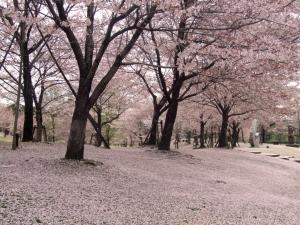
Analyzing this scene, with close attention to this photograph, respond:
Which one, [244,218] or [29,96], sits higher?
[29,96]

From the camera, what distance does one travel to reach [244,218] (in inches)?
238

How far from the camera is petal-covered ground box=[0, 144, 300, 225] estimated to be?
16.7 feet

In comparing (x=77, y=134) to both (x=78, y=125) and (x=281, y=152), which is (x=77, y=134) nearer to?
(x=78, y=125)

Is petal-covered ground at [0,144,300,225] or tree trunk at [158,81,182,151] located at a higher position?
tree trunk at [158,81,182,151]

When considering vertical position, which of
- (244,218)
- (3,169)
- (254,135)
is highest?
(254,135)

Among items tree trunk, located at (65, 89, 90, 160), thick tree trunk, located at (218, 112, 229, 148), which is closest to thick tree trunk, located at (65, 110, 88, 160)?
tree trunk, located at (65, 89, 90, 160)

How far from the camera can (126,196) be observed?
650cm

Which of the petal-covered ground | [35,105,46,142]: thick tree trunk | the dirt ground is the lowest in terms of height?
the petal-covered ground

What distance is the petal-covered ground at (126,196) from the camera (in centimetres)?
508

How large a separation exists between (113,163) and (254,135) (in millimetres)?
24787

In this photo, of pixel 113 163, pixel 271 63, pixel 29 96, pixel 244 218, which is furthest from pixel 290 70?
pixel 29 96

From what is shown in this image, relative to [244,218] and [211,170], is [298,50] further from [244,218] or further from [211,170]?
[244,218]

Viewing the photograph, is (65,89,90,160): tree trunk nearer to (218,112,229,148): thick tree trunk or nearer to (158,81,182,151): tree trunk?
(158,81,182,151): tree trunk

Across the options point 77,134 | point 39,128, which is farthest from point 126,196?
point 39,128
